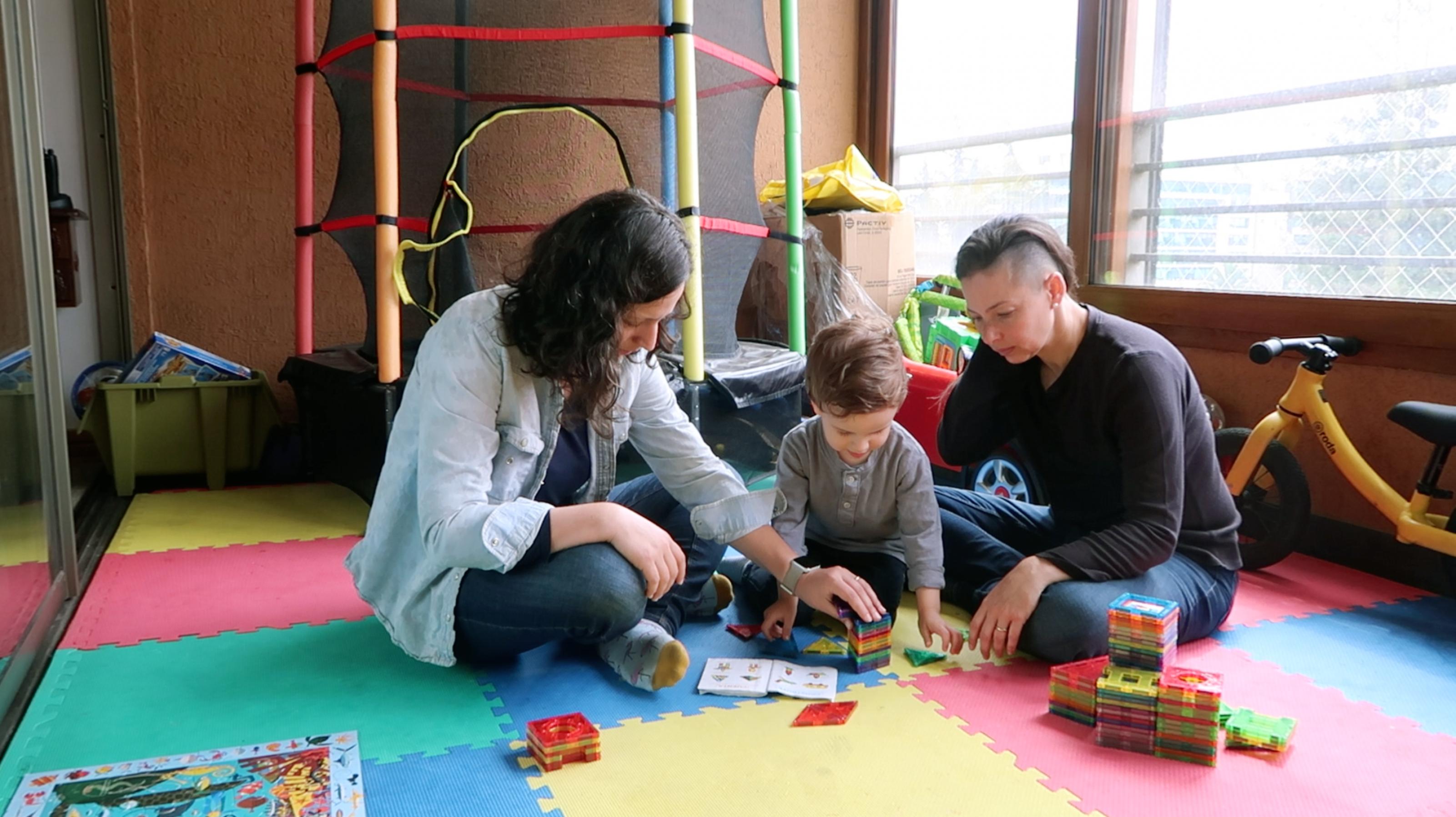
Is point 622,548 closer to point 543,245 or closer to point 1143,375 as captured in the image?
point 543,245

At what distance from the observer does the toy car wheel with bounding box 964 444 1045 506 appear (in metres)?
2.66

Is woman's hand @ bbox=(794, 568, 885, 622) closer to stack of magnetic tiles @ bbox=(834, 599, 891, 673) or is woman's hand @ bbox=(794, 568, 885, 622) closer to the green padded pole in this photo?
stack of magnetic tiles @ bbox=(834, 599, 891, 673)

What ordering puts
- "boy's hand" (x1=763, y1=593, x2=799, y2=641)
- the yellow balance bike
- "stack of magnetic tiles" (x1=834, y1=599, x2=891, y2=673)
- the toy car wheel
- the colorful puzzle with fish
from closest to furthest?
the colorful puzzle with fish
"stack of magnetic tiles" (x1=834, y1=599, x2=891, y2=673)
"boy's hand" (x1=763, y1=593, x2=799, y2=641)
the yellow balance bike
the toy car wheel

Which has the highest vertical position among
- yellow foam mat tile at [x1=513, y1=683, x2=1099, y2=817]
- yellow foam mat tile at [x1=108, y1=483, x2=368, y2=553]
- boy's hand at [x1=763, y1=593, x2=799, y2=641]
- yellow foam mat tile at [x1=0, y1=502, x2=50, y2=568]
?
yellow foam mat tile at [x1=0, y1=502, x2=50, y2=568]

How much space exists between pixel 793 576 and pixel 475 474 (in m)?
0.60

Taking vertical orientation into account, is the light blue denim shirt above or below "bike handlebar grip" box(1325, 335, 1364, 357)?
below

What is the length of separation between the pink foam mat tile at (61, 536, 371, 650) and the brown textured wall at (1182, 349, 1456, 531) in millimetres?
2243

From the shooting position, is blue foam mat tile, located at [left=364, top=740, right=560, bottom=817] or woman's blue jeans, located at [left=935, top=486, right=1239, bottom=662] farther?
woman's blue jeans, located at [left=935, top=486, right=1239, bottom=662]

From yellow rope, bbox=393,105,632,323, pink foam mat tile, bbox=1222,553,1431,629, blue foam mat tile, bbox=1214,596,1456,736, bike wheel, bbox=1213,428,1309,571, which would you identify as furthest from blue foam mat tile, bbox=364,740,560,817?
bike wheel, bbox=1213,428,1309,571

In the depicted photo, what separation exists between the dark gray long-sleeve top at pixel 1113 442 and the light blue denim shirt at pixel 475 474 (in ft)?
1.75

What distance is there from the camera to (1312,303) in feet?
8.28

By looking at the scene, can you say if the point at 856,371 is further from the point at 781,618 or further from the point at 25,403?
the point at 25,403

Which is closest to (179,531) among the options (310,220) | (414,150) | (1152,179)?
(310,220)

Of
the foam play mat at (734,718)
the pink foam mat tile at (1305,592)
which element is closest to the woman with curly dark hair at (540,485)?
the foam play mat at (734,718)
